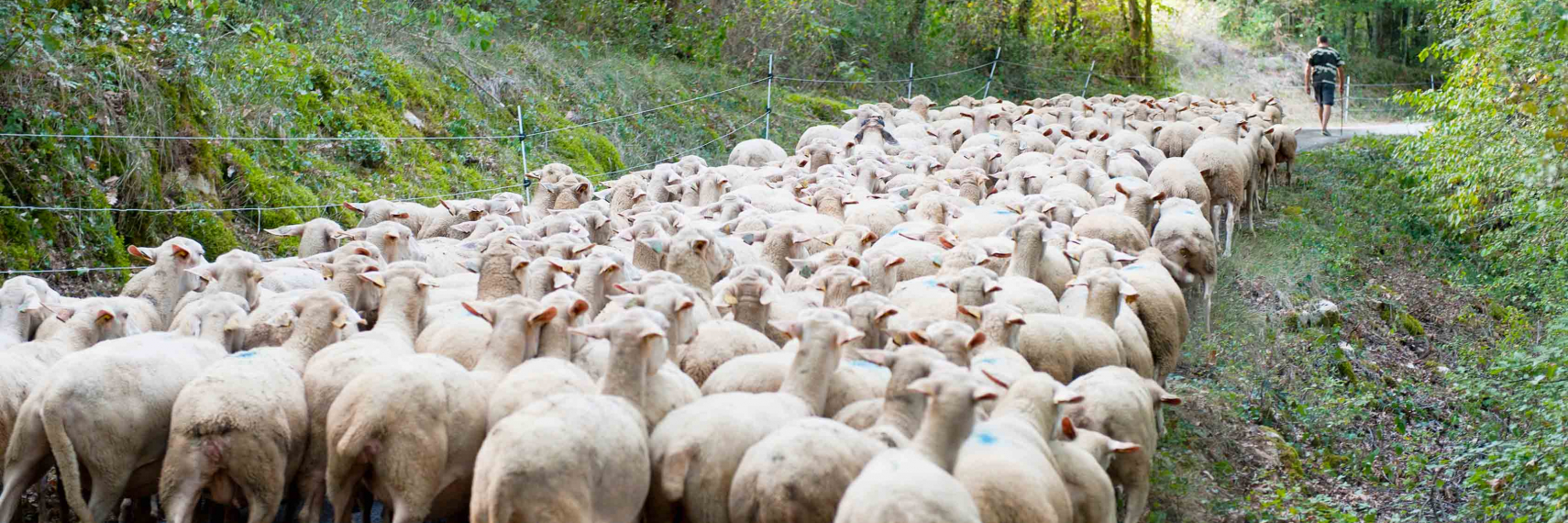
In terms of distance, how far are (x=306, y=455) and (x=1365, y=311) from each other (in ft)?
34.3

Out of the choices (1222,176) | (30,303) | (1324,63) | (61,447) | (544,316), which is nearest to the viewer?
(61,447)

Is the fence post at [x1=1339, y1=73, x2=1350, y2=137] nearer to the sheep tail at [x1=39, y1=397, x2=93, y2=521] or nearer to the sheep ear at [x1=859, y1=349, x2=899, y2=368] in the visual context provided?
the sheep ear at [x1=859, y1=349, x2=899, y2=368]

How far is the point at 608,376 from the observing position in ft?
18.9

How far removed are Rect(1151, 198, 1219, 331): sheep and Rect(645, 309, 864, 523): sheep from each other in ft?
18.2

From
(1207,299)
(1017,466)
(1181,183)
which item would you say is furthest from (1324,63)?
(1017,466)

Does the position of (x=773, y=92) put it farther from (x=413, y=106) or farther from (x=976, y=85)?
(x=413, y=106)

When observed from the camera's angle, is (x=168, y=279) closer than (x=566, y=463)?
No

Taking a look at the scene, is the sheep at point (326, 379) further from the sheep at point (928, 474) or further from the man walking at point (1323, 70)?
the man walking at point (1323, 70)

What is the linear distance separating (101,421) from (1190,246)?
25.2 feet

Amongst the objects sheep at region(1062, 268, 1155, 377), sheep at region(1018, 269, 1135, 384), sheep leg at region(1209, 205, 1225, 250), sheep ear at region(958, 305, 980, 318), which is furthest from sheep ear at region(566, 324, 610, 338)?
sheep leg at region(1209, 205, 1225, 250)

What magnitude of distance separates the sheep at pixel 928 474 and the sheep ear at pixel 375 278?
3.24 meters

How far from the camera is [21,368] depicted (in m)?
6.27

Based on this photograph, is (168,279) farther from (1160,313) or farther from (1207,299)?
(1207,299)

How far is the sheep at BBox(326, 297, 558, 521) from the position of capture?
552cm
